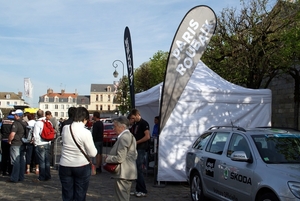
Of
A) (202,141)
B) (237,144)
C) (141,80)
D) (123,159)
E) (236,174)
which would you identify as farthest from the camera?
(141,80)

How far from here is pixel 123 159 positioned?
216 inches

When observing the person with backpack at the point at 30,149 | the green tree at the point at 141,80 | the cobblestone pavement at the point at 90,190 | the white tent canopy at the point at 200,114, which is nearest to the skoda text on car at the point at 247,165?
the cobblestone pavement at the point at 90,190

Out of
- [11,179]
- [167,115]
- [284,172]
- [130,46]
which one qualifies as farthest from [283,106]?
[284,172]

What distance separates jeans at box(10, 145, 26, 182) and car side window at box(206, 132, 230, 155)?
5076 mm

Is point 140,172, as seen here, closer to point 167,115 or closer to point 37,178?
point 167,115

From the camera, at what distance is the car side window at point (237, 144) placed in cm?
640

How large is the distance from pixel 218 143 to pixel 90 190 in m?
3.55

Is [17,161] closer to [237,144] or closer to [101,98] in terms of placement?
[237,144]

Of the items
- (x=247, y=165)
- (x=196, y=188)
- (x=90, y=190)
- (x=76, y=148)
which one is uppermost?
(x=76, y=148)

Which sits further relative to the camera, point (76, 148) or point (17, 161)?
point (17, 161)

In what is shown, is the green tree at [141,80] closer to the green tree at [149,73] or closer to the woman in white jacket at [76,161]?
the green tree at [149,73]

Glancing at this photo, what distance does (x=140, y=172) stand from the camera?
8.53 metres

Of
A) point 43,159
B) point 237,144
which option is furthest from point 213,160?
point 43,159

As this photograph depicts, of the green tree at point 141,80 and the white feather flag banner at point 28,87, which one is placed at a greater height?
the green tree at point 141,80
